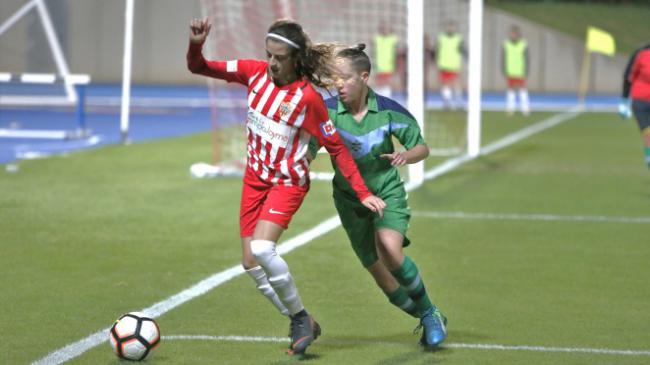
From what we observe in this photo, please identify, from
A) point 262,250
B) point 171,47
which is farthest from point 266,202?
point 171,47

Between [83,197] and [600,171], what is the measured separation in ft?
25.0

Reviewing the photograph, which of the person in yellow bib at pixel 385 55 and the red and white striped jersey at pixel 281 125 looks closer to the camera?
the red and white striped jersey at pixel 281 125

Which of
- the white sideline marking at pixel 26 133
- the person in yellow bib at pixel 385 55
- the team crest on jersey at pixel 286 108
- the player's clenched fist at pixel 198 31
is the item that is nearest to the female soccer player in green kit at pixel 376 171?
the team crest on jersey at pixel 286 108

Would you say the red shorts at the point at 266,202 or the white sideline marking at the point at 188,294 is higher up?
the red shorts at the point at 266,202

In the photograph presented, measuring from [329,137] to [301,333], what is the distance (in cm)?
111

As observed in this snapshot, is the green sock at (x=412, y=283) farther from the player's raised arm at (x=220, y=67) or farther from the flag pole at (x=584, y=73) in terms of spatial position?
the flag pole at (x=584, y=73)

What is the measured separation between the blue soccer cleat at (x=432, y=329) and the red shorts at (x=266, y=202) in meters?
1.02

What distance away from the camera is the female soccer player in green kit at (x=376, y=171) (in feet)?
22.6

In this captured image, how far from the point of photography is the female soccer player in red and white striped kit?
656 centimetres

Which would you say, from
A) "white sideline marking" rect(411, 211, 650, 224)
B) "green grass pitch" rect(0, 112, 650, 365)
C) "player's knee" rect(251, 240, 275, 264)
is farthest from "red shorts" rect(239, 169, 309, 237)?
"white sideline marking" rect(411, 211, 650, 224)

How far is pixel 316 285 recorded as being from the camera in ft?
29.3

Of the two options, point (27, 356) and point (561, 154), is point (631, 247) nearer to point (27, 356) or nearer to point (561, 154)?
point (27, 356)

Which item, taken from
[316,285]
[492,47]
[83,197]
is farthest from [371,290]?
[492,47]

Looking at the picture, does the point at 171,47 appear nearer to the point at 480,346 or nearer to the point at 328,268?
the point at 328,268
